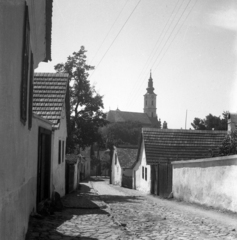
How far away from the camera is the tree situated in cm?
3484

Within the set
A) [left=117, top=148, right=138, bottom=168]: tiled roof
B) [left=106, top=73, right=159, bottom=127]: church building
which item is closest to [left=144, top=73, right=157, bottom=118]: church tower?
[left=106, top=73, right=159, bottom=127]: church building

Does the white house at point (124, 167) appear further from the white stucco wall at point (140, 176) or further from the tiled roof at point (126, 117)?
the tiled roof at point (126, 117)

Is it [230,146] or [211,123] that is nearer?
[230,146]

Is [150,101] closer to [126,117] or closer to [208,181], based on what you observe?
[126,117]

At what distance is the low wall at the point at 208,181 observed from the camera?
445 inches

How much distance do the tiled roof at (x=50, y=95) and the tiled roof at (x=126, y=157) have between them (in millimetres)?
24446

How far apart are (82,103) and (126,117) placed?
227 feet

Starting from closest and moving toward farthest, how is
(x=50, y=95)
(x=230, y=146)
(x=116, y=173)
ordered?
1. (x=50, y=95)
2. (x=230, y=146)
3. (x=116, y=173)

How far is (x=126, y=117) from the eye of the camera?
104m

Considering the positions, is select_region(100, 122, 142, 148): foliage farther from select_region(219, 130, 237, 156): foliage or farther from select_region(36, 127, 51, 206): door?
select_region(36, 127, 51, 206): door

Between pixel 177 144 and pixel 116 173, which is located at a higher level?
pixel 177 144

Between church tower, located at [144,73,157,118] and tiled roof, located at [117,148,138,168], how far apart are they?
7613cm

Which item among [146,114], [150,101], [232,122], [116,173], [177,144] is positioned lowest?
[116,173]

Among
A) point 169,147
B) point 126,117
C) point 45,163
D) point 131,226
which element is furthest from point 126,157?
point 126,117
